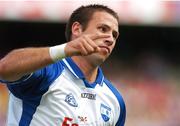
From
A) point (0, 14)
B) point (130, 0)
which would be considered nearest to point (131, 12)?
point (130, 0)

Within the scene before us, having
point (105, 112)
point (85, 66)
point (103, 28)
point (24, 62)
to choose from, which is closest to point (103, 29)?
point (103, 28)

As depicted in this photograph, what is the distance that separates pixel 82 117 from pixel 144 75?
7.82 metres

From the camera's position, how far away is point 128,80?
10945 mm

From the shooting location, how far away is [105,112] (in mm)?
3596

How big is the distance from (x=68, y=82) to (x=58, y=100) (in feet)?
0.53

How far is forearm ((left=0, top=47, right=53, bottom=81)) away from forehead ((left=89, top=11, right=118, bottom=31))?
0.72m

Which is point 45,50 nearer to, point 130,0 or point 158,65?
point 130,0

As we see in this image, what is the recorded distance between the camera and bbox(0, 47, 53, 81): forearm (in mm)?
2768

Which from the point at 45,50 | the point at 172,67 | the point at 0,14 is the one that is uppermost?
the point at 45,50

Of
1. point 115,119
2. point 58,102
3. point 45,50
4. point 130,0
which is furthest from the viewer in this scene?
point 130,0

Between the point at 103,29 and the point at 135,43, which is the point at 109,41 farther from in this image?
the point at 135,43

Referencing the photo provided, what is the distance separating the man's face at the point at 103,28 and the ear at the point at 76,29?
7cm

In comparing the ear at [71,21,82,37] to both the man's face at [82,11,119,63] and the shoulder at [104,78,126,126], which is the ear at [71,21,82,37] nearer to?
the man's face at [82,11,119,63]

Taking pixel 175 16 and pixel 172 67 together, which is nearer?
pixel 175 16
